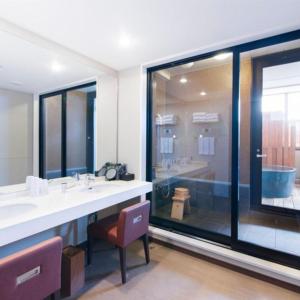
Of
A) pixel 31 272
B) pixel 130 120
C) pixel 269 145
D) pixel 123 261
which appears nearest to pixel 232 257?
pixel 123 261

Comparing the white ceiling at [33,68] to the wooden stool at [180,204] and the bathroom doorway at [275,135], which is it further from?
the bathroom doorway at [275,135]

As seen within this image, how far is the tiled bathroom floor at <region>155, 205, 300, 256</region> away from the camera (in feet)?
7.90

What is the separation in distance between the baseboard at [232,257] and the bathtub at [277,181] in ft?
4.48

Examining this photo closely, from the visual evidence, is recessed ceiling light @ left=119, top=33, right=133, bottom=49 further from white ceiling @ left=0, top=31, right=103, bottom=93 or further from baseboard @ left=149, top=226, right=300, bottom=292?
baseboard @ left=149, top=226, right=300, bottom=292

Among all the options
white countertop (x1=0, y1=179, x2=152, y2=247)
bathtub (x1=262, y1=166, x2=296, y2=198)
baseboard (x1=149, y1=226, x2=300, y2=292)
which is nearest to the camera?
white countertop (x1=0, y1=179, x2=152, y2=247)

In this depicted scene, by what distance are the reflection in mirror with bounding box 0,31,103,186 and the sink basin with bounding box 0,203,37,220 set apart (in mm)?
353

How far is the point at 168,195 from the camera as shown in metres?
3.38

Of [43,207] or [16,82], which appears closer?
[43,207]

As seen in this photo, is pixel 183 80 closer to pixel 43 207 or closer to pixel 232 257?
pixel 232 257

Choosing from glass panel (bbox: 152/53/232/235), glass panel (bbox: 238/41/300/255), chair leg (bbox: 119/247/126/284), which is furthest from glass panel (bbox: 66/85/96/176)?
glass panel (bbox: 238/41/300/255)

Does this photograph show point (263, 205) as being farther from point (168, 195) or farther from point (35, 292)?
point (35, 292)

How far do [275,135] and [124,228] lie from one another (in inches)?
98.2

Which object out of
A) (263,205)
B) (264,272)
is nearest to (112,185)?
(264,272)

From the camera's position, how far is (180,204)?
315 centimetres
